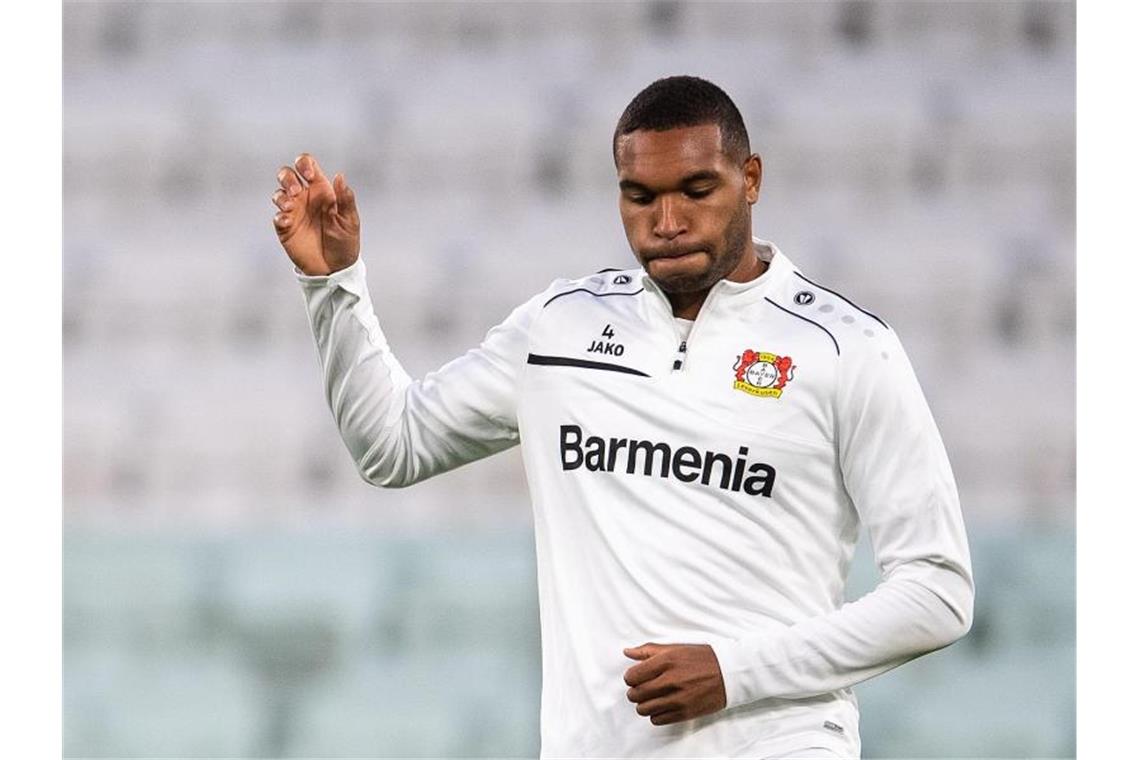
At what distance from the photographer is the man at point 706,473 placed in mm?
1836

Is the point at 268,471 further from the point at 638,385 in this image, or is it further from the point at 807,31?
the point at 638,385

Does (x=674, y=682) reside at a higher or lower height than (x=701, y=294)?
lower

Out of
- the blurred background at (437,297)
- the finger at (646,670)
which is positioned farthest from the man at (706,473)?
the blurred background at (437,297)

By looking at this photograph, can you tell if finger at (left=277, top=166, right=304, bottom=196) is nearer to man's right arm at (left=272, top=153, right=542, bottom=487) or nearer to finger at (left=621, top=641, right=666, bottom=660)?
man's right arm at (left=272, top=153, right=542, bottom=487)

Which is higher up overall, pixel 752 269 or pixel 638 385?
pixel 752 269

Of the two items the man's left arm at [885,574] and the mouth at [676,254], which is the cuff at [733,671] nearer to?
the man's left arm at [885,574]

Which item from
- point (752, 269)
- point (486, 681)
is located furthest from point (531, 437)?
point (486, 681)

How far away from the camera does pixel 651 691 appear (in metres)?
1.77

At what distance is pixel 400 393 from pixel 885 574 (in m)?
0.62

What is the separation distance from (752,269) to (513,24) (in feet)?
5.50

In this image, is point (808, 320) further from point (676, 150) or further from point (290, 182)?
point (290, 182)

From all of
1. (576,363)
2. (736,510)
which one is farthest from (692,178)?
(736,510)

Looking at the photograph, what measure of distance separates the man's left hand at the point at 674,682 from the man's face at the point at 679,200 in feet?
1.40

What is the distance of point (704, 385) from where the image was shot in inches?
75.6
